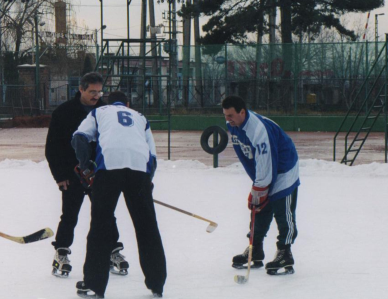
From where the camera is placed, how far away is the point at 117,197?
529 centimetres

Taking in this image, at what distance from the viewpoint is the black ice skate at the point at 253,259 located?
632 centimetres

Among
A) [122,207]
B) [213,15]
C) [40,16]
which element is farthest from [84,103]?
[40,16]

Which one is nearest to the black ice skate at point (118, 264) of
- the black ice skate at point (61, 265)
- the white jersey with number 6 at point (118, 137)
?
the black ice skate at point (61, 265)

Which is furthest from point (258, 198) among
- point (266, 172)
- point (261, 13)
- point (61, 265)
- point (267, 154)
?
point (261, 13)

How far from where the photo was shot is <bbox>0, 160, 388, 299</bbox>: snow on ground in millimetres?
5602

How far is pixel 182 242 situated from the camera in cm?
738

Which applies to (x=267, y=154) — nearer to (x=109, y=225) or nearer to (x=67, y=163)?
(x=109, y=225)

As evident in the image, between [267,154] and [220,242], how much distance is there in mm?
1850

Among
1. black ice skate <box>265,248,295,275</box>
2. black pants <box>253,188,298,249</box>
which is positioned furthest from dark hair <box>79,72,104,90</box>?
black ice skate <box>265,248,295,275</box>

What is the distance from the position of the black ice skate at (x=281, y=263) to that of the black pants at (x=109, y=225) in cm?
115

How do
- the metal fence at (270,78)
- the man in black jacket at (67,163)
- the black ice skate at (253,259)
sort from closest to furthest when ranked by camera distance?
the man in black jacket at (67,163)
the black ice skate at (253,259)
the metal fence at (270,78)

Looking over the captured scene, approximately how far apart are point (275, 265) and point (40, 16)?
1792 inches

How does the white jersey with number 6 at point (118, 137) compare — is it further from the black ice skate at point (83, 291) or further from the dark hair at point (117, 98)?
the black ice skate at point (83, 291)

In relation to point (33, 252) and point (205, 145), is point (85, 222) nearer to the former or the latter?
point (33, 252)
